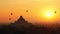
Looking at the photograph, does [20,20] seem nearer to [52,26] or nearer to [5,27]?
[5,27]

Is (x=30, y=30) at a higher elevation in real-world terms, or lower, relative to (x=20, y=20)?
lower

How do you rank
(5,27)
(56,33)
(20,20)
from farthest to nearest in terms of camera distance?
1. (20,20)
2. (5,27)
3. (56,33)

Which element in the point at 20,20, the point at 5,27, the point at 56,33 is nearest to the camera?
the point at 56,33

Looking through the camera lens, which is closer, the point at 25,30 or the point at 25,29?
the point at 25,30

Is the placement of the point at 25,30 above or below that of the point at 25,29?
below

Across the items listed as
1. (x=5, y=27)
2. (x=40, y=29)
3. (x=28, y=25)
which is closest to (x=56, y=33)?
(x=40, y=29)

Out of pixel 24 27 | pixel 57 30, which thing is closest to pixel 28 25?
pixel 24 27

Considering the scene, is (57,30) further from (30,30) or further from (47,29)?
(30,30)

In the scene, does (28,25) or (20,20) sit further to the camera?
(20,20)

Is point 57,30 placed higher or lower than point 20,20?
lower
